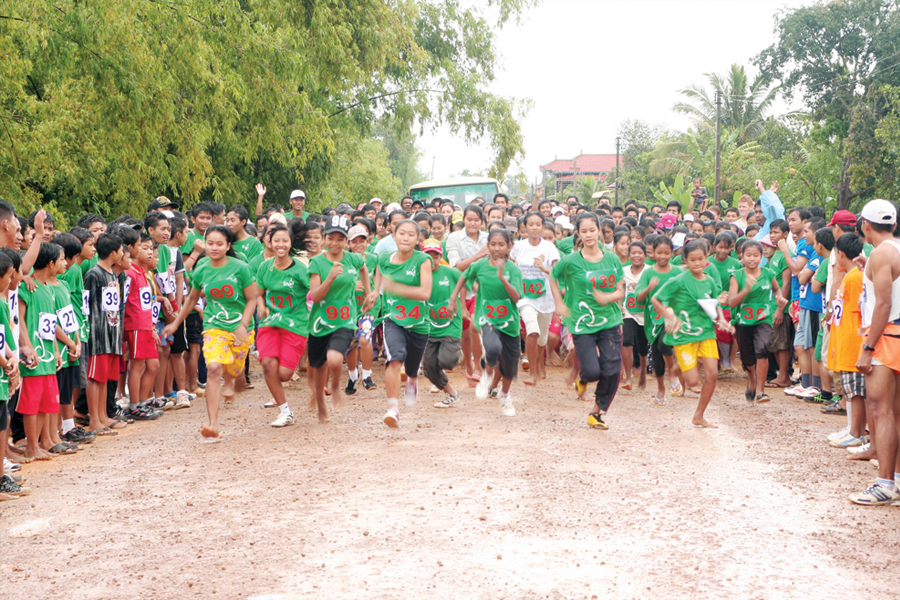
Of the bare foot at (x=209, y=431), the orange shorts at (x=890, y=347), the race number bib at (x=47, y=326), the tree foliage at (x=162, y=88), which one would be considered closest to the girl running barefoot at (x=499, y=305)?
the bare foot at (x=209, y=431)

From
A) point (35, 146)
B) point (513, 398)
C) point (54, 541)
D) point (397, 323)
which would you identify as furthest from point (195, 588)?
point (35, 146)

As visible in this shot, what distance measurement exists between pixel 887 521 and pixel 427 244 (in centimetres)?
507

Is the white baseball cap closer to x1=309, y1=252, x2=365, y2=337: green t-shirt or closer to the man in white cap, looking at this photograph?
the man in white cap

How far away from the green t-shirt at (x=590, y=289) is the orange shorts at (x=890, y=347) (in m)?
2.92

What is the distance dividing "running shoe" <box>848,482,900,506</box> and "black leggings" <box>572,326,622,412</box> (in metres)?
2.74

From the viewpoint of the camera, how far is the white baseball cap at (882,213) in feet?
21.0

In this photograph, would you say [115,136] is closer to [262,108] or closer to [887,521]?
[262,108]

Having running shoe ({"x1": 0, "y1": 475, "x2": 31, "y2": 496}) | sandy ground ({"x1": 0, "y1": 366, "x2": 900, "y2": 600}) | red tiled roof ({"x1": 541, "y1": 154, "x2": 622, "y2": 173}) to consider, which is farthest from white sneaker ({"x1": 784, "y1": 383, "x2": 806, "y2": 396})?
red tiled roof ({"x1": 541, "y1": 154, "x2": 622, "y2": 173})

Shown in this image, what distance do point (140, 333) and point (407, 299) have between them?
2.86 metres

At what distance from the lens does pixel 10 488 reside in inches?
268

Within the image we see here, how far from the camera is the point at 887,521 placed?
20.0ft

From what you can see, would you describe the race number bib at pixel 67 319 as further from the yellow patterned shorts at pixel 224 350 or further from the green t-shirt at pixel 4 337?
the green t-shirt at pixel 4 337

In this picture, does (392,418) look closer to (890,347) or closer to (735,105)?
(890,347)

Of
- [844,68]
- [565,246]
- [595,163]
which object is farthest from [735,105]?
[595,163]
